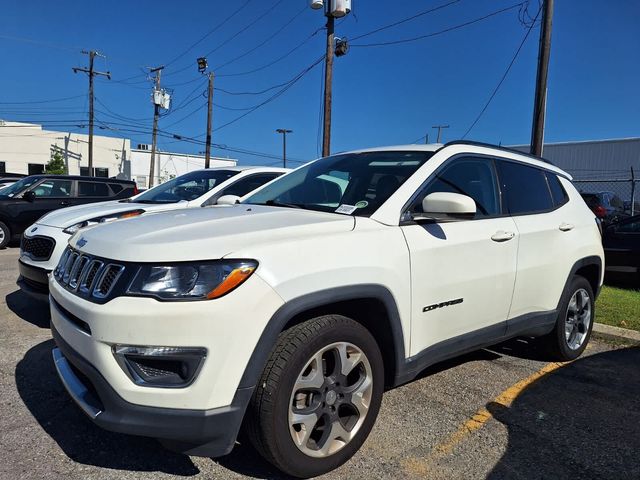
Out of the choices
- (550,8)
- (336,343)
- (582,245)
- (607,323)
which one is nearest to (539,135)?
(550,8)

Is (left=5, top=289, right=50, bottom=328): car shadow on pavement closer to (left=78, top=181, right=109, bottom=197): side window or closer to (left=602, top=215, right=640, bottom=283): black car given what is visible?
(left=78, top=181, right=109, bottom=197): side window

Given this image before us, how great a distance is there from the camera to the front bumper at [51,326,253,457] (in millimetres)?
2125

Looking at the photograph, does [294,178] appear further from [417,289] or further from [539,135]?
[539,135]

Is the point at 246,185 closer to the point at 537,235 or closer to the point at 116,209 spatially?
the point at 116,209

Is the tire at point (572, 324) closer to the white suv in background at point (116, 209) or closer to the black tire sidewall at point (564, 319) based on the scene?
the black tire sidewall at point (564, 319)

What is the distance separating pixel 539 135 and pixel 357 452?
327 inches

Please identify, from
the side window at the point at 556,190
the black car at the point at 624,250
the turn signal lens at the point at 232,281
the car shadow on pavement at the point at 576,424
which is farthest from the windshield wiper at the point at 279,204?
the black car at the point at 624,250

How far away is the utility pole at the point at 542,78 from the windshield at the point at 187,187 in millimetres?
5904

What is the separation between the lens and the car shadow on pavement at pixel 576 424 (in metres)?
2.70

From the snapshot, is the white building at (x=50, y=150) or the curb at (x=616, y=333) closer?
the curb at (x=616, y=333)

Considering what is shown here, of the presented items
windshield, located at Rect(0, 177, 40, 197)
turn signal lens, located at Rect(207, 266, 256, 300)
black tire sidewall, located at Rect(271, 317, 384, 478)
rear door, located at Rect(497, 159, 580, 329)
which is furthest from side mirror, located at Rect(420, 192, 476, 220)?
windshield, located at Rect(0, 177, 40, 197)

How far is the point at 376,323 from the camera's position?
9.12 feet

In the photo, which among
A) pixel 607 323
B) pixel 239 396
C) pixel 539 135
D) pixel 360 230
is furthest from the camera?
pixel 539 135

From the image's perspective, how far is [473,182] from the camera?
3602 mm
